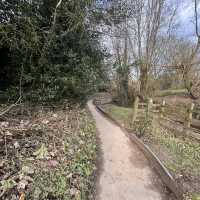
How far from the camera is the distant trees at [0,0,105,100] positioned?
263 inches

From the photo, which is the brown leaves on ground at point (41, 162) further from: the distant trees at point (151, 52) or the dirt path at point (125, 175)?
the distant trees at point (151, 52)

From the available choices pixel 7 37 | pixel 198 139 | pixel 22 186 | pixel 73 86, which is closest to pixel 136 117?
pixel 198 139

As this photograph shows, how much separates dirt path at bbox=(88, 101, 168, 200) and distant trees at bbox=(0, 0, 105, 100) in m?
2.68

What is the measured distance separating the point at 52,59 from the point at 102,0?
2997 mm

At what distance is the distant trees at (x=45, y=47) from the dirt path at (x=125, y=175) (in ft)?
8.79

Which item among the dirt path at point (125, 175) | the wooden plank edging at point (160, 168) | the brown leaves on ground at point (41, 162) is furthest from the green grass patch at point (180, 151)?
the brown leaves on ground at point (41, 162)

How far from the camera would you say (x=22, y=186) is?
2.88 meters

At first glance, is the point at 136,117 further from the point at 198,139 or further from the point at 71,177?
the point at 71,177

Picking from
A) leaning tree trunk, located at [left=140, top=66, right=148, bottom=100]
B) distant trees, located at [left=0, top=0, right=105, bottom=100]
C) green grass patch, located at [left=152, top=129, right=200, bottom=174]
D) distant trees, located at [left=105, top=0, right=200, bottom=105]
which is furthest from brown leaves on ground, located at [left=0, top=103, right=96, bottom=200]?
leaning tree trunk, located at [left=140, top=66, right=148, bottom=100]

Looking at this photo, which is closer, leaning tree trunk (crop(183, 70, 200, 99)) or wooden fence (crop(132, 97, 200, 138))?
wooden fence (crop(132, 97, 200, 138))

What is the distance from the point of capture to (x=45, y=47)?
284 inches

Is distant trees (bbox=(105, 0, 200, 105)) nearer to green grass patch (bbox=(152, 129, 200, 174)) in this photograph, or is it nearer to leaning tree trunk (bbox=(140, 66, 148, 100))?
leaning tree trunk (bbox=(140, 66, 148, 100))

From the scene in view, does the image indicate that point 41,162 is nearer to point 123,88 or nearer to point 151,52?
point 151,52

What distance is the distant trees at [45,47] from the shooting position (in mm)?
6684
